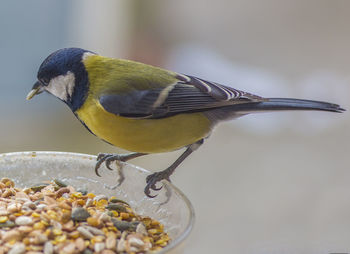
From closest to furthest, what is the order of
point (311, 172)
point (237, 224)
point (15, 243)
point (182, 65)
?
point (15, 243)
point (237, 224)
point (311, 172)
point (182, 65)

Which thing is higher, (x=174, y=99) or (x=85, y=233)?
(x=174, y=99)

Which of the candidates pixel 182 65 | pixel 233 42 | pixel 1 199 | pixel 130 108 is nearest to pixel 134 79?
pixel 130 108

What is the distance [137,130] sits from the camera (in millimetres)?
1291

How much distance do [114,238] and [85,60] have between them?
515mm

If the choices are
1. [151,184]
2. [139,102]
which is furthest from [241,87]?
[151,184]

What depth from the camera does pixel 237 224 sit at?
3.02 m

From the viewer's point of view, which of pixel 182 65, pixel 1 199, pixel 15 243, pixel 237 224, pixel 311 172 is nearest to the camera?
pixel 15 243

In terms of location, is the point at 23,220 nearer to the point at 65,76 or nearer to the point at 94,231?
the point at 94,231

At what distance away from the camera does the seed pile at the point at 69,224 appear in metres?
0.98

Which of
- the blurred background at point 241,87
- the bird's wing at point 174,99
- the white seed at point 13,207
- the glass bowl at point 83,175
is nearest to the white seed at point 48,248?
the white seed at point 13,207

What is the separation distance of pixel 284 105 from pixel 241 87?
8.68 ft

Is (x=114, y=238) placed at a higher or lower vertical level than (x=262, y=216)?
higher

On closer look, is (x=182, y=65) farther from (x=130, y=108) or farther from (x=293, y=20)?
(x=130, y=108)

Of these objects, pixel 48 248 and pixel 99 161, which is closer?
pixel 48 248
